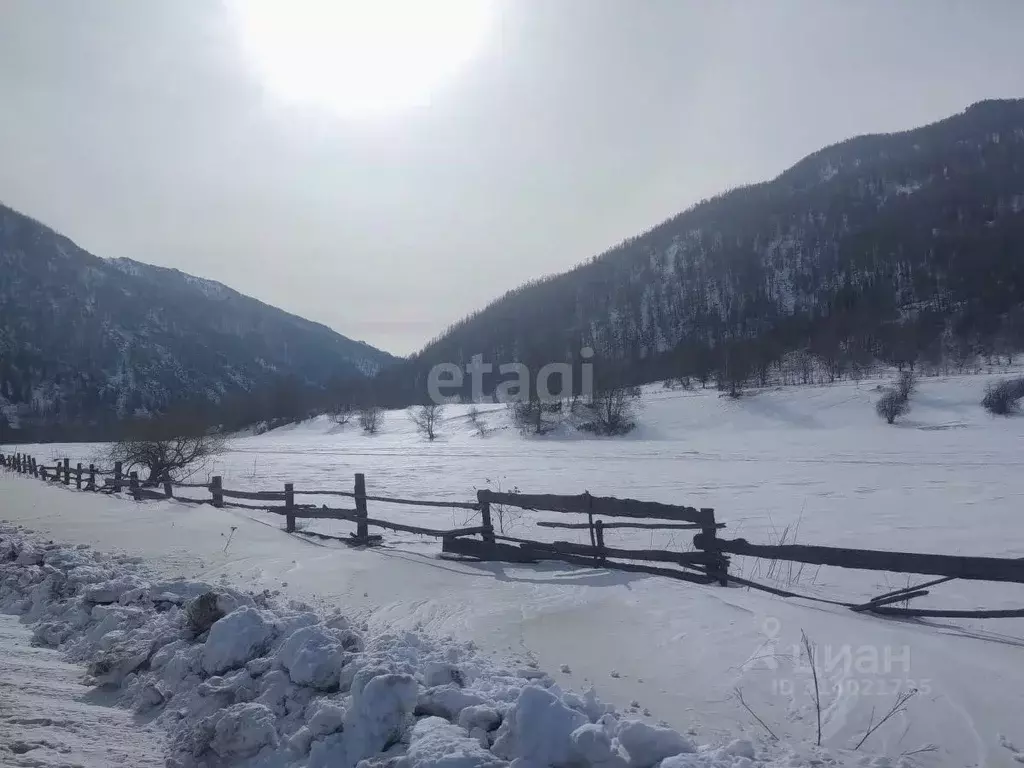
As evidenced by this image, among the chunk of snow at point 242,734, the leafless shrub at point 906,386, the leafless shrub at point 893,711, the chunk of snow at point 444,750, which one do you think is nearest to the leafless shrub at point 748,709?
the leafless shrub at point 893,711

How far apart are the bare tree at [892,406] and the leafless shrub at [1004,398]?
461 cm

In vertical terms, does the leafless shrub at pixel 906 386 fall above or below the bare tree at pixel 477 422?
above

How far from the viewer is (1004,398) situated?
39250mm

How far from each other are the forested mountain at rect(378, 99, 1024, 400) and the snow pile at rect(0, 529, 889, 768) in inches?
2938

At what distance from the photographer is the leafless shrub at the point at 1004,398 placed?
38.9 meters

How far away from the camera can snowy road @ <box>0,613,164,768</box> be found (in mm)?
3656

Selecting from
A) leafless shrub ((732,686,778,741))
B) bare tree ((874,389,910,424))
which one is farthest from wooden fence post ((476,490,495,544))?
bare tree ((874,389,910,424))

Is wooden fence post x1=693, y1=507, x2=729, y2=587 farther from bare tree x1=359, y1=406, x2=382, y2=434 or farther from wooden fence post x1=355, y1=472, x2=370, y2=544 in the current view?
bare tree x1=359, y1=406, x2=382, y2=434

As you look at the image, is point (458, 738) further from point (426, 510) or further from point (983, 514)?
point (983, 514)

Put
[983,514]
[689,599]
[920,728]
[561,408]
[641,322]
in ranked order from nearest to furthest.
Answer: [920,728], [689,599], [983,514], [561,408], [641,322]

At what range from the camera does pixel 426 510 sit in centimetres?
1541

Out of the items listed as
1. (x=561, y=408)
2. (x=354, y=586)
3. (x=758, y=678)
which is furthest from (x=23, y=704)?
(x=561, y=408)

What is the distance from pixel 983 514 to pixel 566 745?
539 inches

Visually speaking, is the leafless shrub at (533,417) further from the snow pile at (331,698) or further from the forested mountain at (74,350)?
the forested mountain at (74,350)
